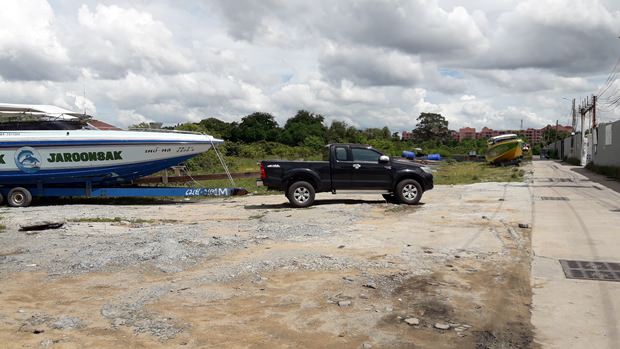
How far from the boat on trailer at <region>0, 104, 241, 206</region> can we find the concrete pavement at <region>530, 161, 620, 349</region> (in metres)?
10.3

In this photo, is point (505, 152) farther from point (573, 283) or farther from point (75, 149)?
point (573, 283)

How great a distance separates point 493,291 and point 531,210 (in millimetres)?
8314

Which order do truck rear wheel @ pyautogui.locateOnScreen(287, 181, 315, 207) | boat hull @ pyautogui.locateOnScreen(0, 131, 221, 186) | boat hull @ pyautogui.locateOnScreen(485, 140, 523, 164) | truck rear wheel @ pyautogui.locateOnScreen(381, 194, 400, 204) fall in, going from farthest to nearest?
1. boat hull @ pyautogui.locateOnScreen(485, 140, 523, 164)
2. boat hull @ pyautogui.locateOnScreen(0, 131, 221, 186)
3. truck rear wheel @ pyautogui.locateOnScreen(381, 194, 400, 204)
4. truck rear wheel @ pyautogui.locateOnScreen(287, 181, 315, 207)

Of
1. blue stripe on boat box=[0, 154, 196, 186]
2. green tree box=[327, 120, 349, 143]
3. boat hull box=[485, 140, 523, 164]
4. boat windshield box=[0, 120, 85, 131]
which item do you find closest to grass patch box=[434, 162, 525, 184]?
boat hull box=[485, 140, 523, 164]

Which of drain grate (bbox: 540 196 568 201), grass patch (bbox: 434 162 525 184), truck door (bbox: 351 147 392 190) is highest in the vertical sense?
truck door (bbox: 351 147 392 190)

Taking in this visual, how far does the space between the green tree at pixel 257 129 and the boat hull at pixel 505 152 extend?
43.4 m

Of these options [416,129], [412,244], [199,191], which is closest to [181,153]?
[199,191]

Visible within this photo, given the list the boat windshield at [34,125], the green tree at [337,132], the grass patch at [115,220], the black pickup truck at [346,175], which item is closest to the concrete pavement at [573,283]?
the black pickup truck at [346,175]

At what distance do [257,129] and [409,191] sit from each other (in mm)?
73794

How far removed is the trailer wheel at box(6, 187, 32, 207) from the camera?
51.3 feet

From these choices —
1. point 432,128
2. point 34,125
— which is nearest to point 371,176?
point 34,125

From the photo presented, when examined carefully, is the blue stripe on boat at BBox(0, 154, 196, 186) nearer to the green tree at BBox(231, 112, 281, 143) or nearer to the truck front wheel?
the truck front wheel

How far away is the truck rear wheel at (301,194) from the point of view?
14.3 meters

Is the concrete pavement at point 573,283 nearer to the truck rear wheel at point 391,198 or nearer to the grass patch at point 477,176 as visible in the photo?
the truck rear wheel at point 391,198
